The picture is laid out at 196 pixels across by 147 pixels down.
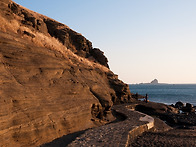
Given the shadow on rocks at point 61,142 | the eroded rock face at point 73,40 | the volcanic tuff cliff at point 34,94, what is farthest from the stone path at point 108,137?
the eroded rock face at point 73,40

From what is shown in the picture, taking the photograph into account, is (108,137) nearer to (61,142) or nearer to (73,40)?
(61,142)

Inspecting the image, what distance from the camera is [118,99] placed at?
36.9 metres

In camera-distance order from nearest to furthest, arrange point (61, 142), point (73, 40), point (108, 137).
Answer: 1. point (61, 142)
2. point (108, 137)
3. point (73, 40)

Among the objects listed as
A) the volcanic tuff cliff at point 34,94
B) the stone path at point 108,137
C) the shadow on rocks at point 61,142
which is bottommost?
the shadow on rocks at point 61,142

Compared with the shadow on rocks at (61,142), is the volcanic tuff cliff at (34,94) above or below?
above

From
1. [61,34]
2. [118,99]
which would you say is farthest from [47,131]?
[61,34]

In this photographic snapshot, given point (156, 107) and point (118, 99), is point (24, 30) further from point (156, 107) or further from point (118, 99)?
→ point (156, 107)

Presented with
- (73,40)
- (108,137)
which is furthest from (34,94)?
(73,40)

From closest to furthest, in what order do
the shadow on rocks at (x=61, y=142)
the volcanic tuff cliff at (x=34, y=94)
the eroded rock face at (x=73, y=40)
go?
the volcanic tuff cliff at (x=34, y=94) → the shadow on rocks at (x=61, y=142) → the eroded rock face at (x=73, y=40)

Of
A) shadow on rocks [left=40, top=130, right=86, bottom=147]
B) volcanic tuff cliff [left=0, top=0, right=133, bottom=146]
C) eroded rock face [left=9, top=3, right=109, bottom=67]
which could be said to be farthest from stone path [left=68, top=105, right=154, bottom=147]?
eroded rock face [left=9, top=3, right=109, bottom=67]

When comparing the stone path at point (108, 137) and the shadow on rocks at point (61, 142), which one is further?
the shadow on rocks at point (61, 142)

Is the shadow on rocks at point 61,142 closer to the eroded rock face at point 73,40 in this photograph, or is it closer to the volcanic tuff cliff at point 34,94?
the volcanic tuff cliff at point 34,94

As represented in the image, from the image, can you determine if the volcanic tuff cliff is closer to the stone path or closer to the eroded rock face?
the stone path

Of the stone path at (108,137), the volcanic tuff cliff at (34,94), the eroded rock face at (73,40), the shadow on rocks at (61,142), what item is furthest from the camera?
the eroded rock face at (73,40)
